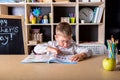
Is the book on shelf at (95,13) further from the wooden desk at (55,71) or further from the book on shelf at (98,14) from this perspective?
the wooden desk at (55,71)

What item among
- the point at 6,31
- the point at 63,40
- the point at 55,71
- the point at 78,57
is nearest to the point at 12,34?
the point at 6,31

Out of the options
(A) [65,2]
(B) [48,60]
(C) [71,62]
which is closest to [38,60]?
(B) [48,60]

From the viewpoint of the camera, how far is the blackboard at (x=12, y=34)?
2.26 metres

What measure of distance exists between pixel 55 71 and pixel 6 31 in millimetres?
1372

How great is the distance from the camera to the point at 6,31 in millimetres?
2357

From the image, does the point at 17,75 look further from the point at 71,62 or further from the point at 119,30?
the point at 119,30

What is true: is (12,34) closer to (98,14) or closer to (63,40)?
(63,40)

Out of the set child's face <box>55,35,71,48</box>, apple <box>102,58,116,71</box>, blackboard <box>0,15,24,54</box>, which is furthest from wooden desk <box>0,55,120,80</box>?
blackboard <box>0,15,24,54</box>

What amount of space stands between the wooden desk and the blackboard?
0.91 meters

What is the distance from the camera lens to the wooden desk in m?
1.04

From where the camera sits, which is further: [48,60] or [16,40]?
[16,40]

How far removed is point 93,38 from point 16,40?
1476 millimetres

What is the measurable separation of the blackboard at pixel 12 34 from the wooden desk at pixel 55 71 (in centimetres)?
91

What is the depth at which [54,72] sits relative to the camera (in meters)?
1.13
